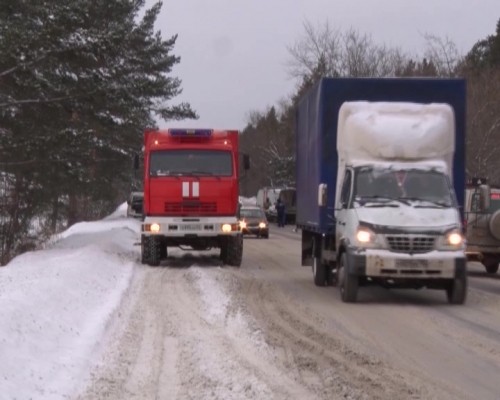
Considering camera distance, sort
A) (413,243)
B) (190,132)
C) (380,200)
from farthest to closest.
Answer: (190,132) < (380,200) < (413,243)

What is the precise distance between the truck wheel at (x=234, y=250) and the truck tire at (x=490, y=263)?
594cm

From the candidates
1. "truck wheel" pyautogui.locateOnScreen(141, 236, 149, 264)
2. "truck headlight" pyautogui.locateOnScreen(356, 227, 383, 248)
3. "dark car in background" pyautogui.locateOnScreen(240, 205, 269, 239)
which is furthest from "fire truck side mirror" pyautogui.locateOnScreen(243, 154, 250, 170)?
"dark car in background" pyautogui.locateOnScreen(240, 205, 269, 239)

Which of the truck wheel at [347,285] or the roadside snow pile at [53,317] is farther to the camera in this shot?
the truck wheel at [347,285]

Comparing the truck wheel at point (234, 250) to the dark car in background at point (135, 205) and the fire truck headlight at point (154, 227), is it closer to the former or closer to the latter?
the fire truck headlight at point (154, 227)

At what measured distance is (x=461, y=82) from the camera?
16594 millimetres

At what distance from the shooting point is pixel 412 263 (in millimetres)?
14453

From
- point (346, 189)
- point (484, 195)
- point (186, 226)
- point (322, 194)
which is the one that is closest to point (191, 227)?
point (186, 226)

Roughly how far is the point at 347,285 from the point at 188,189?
7.63 meters

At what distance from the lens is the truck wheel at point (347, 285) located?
15.0m

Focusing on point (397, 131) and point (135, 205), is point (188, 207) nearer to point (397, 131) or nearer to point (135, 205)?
point (397, 131)

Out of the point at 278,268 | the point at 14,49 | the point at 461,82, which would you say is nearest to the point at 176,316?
the point at 461,82

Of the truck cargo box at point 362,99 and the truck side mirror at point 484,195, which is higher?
the truck cargo box at point 362,99

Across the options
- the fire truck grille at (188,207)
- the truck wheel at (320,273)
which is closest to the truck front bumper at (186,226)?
the fire truck grille at (188,207)

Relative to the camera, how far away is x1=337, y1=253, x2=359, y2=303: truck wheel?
15039 millimetres
